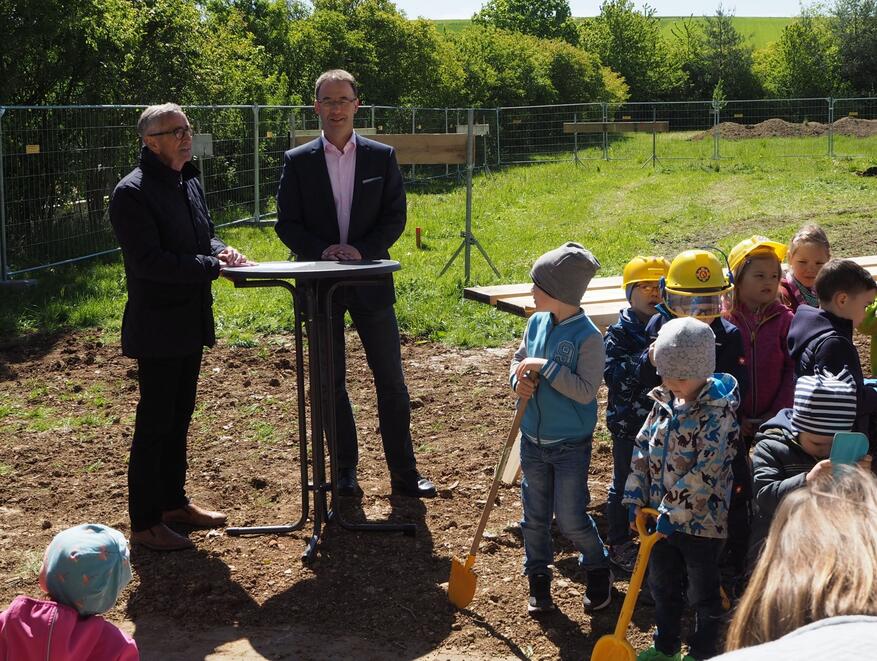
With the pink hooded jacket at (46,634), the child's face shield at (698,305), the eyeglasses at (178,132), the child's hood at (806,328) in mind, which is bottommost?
the pink hooded jacket at (46,634)

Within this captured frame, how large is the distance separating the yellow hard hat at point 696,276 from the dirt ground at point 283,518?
1.27 meters

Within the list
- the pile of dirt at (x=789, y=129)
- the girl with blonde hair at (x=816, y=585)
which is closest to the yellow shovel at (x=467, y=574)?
the girl with blonde hair at (x=816, y=585)

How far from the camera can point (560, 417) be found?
4164 mm

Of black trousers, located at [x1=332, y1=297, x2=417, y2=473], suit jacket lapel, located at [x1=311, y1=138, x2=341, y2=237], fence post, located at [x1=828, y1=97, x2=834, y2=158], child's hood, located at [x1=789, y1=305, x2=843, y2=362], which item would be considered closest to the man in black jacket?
suit jacket lapel, located at [x1=311, y1=138, x2=341, y2=237]

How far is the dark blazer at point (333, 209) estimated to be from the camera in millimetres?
5336

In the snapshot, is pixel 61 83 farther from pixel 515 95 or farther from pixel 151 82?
pixel 515 95

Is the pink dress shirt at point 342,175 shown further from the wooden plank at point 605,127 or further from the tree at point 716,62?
the tree at point 716,62

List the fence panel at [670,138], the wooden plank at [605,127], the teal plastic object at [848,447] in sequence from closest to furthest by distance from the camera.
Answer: the teal plastic object at [848,447], the wooden plank at [605,127], the fence panel at [670,138]

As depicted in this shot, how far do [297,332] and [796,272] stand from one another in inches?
90.4

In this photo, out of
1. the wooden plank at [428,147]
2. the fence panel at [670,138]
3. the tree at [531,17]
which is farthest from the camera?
the tree at [531,17]

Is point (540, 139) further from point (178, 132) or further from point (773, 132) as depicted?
point (178, 132)

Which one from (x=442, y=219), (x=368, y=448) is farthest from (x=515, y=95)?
(x=368, y=448)

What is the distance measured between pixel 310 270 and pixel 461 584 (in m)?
1.40

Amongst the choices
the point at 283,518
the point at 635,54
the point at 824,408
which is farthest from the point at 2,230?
the point at 635,54
